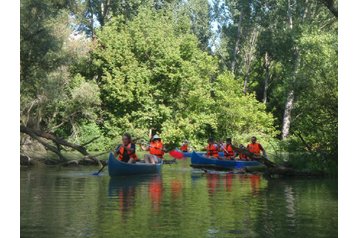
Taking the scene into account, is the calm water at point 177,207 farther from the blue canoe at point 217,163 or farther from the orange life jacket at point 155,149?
the orange life jacket at point 155,149

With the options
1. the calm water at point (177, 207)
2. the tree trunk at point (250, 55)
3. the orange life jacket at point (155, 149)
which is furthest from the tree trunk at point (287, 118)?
the calm water at point (177, 207)

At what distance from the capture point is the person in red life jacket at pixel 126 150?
21359mm

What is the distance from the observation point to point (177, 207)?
43.3ft

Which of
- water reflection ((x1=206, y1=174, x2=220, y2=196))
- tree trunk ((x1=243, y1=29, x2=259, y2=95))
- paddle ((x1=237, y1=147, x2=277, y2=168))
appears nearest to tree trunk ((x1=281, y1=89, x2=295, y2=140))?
tree trunk ((x1=243, y1=29, x2=259, y2=95))

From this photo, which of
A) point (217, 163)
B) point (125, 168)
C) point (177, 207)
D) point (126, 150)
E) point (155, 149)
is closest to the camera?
point (177, 207)

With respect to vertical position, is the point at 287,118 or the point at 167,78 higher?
the point at 167,78

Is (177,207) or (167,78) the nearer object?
(177,207)

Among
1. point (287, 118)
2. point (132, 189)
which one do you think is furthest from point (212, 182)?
point (287, 118)

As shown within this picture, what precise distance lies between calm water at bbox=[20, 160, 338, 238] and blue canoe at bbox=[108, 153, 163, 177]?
540 millimetres

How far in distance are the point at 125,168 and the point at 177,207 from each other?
809cm

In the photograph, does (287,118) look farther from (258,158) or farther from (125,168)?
(258,158)

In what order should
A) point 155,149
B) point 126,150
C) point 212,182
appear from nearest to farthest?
point 212,182 < point 126,150 < point 155,149
